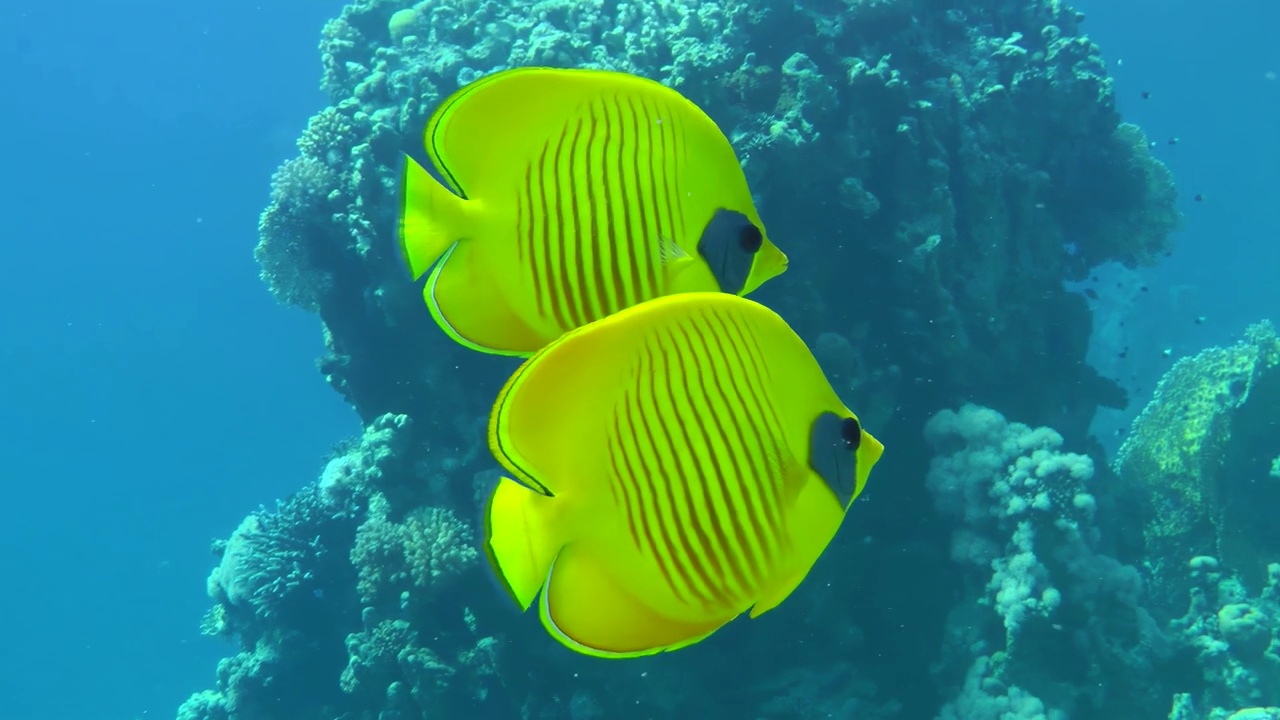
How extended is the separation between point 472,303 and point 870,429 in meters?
5.74

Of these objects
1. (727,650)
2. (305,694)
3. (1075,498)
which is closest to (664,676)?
(727,650)

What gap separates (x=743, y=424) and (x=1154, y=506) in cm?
869

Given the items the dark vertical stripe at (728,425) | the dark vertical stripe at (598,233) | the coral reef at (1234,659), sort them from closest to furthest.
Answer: the dark vertical stripe at (728,425), the dark vertical stripe at (598,233), the coral reef at (1234,659)

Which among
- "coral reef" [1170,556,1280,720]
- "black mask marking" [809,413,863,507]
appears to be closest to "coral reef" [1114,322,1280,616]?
"coral reef" [1170,556,1280,720]

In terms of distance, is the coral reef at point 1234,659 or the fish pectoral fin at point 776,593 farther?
the coral reef at point 1234,659

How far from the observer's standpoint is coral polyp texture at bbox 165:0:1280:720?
19.6 ft

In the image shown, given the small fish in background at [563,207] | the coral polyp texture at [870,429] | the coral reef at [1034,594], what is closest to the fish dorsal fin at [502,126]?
the small fish in background at [563,207]

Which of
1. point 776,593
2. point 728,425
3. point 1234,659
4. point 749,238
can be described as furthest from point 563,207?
point 1234,659

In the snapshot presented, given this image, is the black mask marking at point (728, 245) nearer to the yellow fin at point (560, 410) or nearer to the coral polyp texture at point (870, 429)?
the yellow fin at point (560, 410)

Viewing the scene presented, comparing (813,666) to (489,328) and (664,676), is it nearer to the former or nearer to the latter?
(664,676)

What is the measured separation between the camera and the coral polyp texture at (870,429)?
596cm

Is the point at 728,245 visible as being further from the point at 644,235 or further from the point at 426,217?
the point at 426,217

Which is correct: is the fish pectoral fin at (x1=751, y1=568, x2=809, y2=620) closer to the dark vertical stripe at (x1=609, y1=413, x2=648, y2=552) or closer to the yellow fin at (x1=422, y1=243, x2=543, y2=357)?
the dark vertical stripe at (x1=609, y1=413, x2=648, y2=552)

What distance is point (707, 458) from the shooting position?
0.96 meters
